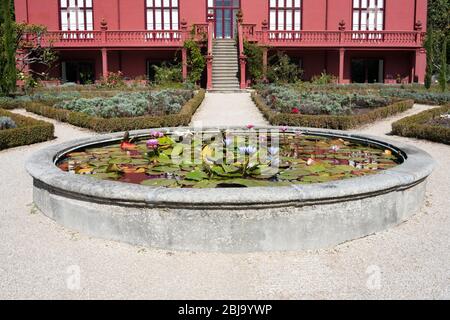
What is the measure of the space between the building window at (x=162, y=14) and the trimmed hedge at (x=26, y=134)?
1396 cm

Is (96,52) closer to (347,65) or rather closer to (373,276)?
(347,65)

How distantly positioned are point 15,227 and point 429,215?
425cm

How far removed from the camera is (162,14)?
79.4ft

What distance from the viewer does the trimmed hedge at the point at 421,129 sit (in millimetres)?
10205

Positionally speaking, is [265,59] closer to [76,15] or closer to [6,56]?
[76,15]

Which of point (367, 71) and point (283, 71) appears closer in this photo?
point (283, 71)

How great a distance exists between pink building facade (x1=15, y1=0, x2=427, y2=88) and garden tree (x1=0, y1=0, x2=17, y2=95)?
13.1 feet

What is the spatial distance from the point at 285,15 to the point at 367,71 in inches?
Answer: 196

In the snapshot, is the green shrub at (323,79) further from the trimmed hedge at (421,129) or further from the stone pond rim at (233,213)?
the stone pond rim at (233,213)

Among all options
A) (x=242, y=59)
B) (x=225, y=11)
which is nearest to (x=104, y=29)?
(x=225, y=11)

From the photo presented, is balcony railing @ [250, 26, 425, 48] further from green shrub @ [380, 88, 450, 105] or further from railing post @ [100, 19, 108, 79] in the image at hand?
railing post @ [100, 19, 108, 79]

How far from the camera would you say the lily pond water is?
208 inches

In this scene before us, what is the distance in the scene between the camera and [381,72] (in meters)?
25.0
